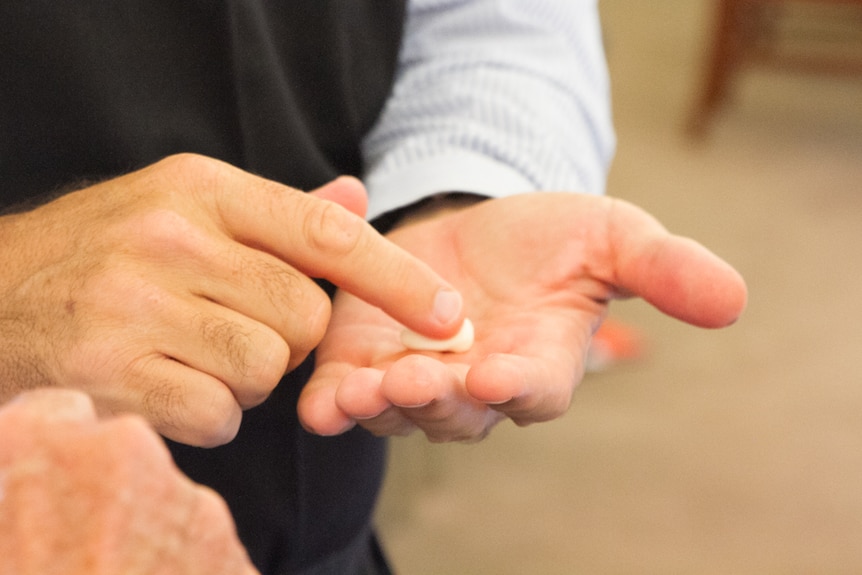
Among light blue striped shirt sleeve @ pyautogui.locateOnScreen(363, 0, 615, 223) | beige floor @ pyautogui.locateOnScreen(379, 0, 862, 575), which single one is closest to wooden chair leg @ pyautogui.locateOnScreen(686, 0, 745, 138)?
beige floor @ pyautogui.locateOnScreen(379, 0, 862, 575)

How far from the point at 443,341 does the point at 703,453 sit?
1196 millimetres

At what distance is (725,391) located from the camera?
1.66m

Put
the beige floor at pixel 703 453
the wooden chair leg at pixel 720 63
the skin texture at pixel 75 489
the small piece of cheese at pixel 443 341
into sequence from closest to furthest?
the skin texture at pixel 75 489, the small piece of cheese at pixel 443 341, the beige floor at pixel 703 453, the wooden chair leg at pixel 720 63

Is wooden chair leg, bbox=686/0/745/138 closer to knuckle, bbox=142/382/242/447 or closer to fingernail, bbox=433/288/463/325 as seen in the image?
fingernail, bbox=433/288/463/325

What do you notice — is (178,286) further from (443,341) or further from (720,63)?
(720,63)

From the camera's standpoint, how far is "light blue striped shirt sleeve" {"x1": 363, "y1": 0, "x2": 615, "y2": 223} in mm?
630

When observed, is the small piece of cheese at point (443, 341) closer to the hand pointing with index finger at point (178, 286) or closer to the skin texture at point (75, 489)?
the hand pointing with index finger at point (178, 286)

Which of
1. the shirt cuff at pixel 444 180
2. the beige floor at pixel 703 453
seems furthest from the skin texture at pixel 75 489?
the beige floor at pixel 703 453

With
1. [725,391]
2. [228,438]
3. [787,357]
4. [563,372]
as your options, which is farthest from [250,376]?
[787,357]

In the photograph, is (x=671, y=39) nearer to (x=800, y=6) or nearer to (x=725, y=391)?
(x=800, y=6)

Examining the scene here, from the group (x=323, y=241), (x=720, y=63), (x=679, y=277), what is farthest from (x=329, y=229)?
(x=720, y=63)

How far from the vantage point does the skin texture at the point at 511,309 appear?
1.43ft

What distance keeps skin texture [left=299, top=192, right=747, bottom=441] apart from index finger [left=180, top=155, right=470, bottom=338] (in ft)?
0.15

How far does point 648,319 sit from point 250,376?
1554mm
